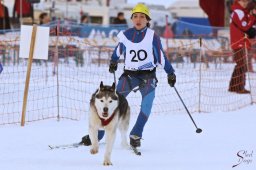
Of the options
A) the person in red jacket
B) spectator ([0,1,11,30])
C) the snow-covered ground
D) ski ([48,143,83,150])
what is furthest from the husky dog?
spectator ([0,1,11,30])

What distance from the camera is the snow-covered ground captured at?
18.0 feet

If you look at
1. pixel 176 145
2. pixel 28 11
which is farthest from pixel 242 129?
pixel 28 11

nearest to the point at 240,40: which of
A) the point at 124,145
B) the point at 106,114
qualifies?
the point at 124,145

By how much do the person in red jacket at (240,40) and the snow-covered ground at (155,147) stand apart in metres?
2.63

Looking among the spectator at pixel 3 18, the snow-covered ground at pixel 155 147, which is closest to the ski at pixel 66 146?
the snow-covered ground at pixel 155 147

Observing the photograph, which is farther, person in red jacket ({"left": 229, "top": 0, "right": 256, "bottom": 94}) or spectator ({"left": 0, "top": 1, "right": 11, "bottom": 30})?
spectator ({"left": 0, "top": 1, "right": 11, "bottom": 30})

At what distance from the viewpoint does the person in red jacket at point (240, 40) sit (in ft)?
37.1

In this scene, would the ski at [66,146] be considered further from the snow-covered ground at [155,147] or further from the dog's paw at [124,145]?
the dog's paw at [124,145]

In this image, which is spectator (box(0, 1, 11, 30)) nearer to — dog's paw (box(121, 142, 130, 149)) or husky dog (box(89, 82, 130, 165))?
dog's paw (box(121, 142, 130, 149))

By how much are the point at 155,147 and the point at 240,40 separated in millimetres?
5538

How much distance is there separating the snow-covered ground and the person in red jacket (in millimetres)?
2633

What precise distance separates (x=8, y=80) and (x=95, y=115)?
24.5ft

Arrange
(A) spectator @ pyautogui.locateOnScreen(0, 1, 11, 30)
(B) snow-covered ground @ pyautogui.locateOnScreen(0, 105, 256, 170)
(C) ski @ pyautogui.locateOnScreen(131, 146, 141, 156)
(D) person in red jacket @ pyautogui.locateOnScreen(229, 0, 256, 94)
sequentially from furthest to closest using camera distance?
1. (A) spectator @ pyautogui.locateOnScreen(0, 1, 11, 30)
2. (D) person in red jacket @ pyautogui.locateOnScreen(229, 0, 256, 94)
3. (C) ski @ pyautogui.locateOnScreen(131, 146, 141, 156)
4. (B) snow-covered ground @ pyautogui.locateOnScreen(0, 105, 256, 170)

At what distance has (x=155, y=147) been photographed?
648 cm
